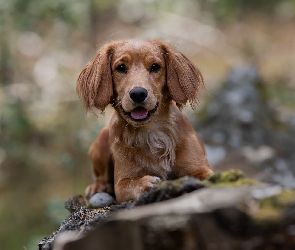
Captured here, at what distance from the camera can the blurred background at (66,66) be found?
9.98 meters

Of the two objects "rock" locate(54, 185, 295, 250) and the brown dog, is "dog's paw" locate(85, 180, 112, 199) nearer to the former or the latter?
the brown dog

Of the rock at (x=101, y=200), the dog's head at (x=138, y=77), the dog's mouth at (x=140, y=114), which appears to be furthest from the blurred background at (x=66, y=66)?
the dog's mouth at (x=140, y=114)

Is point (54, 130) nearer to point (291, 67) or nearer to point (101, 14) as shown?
point (101, 14)

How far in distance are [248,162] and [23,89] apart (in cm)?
508

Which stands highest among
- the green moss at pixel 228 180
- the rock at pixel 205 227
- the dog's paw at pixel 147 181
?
the dog's paw at pixel 147 181

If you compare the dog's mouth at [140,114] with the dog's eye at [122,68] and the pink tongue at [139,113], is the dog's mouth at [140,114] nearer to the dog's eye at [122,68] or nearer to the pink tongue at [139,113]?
the pink tongue at [139,113]

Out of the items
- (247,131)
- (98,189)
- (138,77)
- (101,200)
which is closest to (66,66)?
(247,131)

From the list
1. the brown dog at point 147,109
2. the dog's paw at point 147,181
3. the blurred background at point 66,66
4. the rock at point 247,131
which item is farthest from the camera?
the blurred background at point 66,66

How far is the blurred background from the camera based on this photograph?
9984mm

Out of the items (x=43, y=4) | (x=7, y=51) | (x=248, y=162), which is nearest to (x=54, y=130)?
(x=7, y=51)

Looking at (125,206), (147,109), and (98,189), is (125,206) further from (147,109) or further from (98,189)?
(98,189)

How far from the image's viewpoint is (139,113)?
16.1 feet

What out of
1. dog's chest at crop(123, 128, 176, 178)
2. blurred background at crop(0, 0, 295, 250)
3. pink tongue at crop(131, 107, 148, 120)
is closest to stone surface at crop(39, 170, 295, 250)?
pink tongue at crop(131, 107, 148, 120)

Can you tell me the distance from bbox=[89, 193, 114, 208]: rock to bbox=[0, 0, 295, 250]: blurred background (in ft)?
4.58
